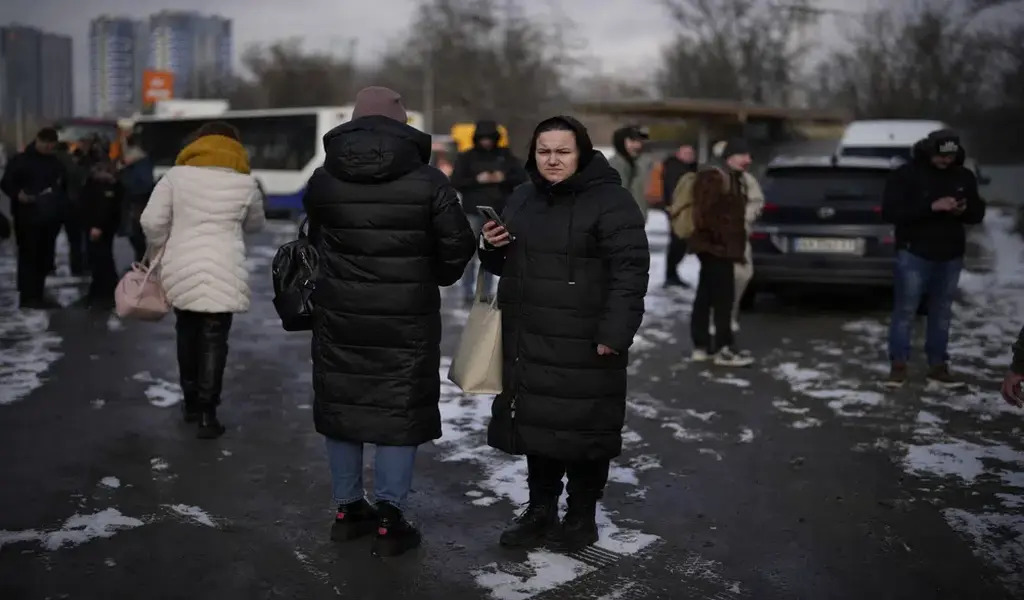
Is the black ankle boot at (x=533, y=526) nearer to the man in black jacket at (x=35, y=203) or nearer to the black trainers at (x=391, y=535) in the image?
the black trainers at (x=391, y=535)

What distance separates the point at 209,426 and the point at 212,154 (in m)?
1.60

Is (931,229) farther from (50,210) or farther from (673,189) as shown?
(50,210)

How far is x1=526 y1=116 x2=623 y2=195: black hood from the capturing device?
472 cm

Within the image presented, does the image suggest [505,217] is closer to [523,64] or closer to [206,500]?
[206,500]

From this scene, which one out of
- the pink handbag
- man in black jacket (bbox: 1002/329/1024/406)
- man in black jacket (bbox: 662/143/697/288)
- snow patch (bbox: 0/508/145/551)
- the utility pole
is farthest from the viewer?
the utility pole

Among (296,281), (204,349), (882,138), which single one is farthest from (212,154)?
(882,138)

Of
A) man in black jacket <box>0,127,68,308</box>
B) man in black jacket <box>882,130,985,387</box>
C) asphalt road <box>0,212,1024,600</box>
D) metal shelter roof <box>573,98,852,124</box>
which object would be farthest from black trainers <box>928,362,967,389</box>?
metal shelter roof <box>573,98,852,124</box>

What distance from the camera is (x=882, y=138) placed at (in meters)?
23.5

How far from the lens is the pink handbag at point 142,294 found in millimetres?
6742

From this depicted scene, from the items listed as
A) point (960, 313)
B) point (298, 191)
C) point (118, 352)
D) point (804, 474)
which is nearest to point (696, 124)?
point (298, 191)

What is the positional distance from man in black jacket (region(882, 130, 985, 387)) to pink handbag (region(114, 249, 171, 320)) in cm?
502

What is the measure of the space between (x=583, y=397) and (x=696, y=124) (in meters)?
33.7

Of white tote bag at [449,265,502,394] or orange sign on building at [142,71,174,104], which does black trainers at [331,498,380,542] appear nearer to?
white tote bag at [449,265,502,394]

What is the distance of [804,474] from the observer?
6176 mm
